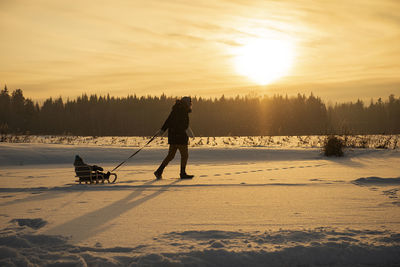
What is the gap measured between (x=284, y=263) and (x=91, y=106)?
126m

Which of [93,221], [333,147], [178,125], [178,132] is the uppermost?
[178,125]

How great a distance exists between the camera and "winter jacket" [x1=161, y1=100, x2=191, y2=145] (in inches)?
358

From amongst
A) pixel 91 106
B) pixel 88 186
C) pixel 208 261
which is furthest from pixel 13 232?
pixel 91 106

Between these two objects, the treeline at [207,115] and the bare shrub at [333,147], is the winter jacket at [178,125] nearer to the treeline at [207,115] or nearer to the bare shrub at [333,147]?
the bare shrub at [333,147]

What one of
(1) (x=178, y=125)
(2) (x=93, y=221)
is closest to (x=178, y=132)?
(1) (x=178, y=125)

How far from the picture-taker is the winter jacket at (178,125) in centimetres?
910

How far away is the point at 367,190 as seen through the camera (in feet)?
22.3

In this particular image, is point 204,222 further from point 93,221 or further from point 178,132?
point 178,132

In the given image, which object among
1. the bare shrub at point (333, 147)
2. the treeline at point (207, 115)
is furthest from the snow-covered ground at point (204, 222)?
the treeline at point (207, 115)

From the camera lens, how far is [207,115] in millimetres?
115062

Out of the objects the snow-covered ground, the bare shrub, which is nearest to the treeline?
the bare shrub

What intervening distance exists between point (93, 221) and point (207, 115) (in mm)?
110750

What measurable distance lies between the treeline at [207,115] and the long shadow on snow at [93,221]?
97.8 metres

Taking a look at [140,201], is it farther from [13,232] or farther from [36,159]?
[36,159]
